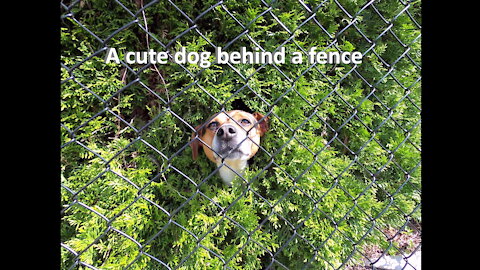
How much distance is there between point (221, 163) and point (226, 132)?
190 mm

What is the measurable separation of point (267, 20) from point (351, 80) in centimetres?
76

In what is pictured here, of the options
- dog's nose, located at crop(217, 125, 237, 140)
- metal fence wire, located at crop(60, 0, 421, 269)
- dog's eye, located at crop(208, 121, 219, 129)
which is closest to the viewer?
metal fence wire, located at crop(60, 0, 421, 269)

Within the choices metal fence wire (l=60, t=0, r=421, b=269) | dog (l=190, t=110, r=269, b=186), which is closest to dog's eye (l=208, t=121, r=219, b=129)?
dog (l=190, t=110, r=269, b=186)

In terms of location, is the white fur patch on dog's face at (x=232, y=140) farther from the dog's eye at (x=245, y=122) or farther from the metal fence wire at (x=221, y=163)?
the metal fence wire at (x=221, y=163)

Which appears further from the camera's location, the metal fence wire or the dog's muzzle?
the dog's muzzle

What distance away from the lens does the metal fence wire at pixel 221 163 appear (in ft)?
6.44

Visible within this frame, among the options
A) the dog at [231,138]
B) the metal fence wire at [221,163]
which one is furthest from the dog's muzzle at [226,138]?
the metal fence wire at [221,163]

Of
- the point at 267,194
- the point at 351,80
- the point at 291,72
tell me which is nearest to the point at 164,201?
the point at 267,194

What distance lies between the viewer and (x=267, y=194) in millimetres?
2242

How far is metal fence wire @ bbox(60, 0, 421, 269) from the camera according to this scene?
6.44ft

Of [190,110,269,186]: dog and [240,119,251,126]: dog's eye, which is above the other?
[240,119,251,126]: dog's eye

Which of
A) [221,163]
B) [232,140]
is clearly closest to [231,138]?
[232,140]

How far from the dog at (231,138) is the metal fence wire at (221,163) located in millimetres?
76

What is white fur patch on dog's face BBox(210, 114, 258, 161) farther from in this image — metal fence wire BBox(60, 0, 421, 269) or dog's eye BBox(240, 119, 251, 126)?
metal fence wire BBox(60, 0, 421, 269)
